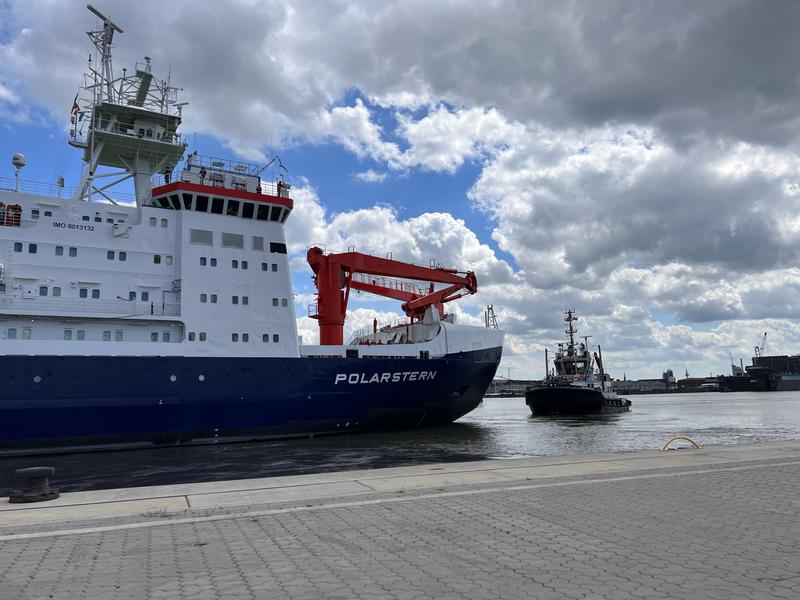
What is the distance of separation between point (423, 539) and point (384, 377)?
69.1 feet

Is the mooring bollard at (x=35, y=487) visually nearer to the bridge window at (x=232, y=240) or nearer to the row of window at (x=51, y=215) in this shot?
the row of window at (x=51, y=215)

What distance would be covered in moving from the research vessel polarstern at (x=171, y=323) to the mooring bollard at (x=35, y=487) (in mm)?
13441

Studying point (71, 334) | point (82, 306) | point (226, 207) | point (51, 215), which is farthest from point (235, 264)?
point (51, 215)

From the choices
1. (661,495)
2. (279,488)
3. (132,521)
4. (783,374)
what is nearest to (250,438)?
(279,488)

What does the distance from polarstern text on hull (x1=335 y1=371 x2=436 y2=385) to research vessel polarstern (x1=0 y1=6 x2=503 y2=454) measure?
0.23 feet

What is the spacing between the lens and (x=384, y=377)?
26234 mm

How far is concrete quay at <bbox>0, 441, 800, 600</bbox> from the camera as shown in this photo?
4023mm

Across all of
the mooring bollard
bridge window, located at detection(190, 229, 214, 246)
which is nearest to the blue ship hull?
bridge window, located at detection(190, 229, 214, 246)

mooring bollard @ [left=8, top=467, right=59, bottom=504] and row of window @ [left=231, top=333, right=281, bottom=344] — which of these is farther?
row of window @ [left=231, top=333, right=281, bottom=344]

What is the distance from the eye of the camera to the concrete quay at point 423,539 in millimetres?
4023

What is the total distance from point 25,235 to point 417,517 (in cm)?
2190

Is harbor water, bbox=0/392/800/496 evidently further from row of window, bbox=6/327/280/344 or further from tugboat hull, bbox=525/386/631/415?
tugboat hull, bbox=525/386/631/415

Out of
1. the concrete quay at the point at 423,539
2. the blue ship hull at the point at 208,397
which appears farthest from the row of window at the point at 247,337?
the concrete quay at the point at 423,539

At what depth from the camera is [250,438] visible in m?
23.5
